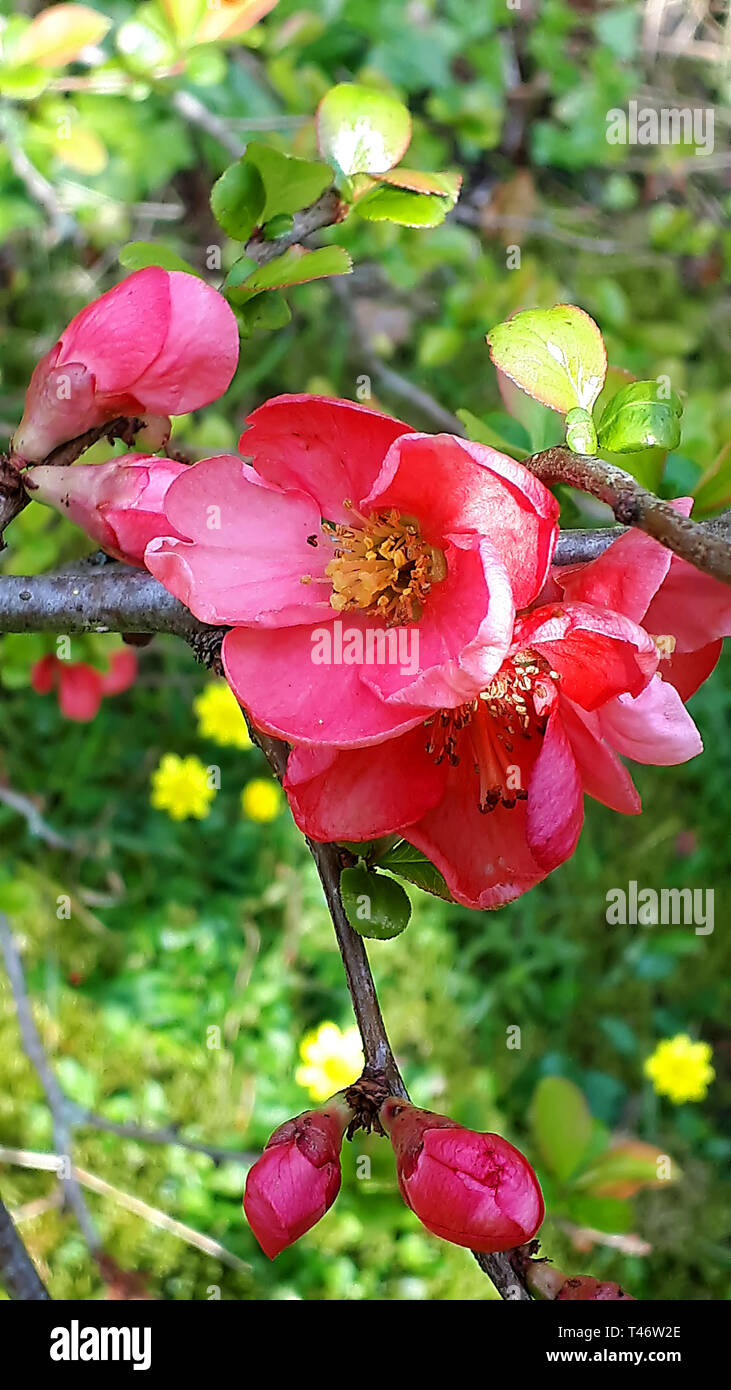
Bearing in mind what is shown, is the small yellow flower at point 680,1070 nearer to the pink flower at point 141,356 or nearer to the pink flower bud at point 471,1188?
the pink flower bud at point 471,1188

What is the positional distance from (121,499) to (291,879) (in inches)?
51.5

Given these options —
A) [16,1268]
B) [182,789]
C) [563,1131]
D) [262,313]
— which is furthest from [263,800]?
[262,313]

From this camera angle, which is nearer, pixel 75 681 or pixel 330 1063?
pixel 75 681

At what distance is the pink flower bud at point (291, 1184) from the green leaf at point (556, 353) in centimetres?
38

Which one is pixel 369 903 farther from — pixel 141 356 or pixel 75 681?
pixel 75 681

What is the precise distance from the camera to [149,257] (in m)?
0.69

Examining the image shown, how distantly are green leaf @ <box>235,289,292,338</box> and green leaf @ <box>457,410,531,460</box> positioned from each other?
0.13m

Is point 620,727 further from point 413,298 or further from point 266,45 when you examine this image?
point 413,298

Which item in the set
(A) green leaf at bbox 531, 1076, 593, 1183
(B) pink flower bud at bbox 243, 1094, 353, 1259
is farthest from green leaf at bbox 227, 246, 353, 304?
(A) green leaf at bbox 531, 1076, 593, 1183

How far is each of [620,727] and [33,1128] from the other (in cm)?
135

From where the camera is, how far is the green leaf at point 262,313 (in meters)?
0.67

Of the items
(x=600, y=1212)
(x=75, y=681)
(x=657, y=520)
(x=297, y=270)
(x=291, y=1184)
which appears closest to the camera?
(x=657, y=520)

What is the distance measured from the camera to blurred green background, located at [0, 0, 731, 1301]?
1473mm

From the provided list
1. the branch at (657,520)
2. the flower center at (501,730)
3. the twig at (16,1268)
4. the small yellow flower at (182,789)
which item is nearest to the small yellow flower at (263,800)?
the small yellow flower at (182,789)
